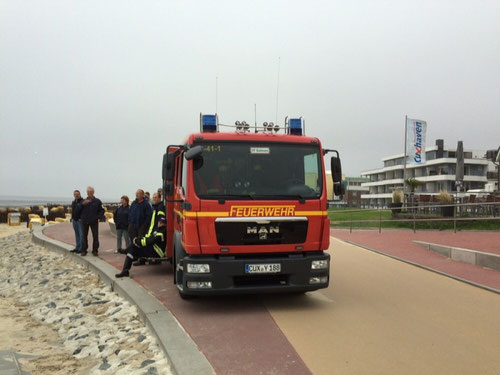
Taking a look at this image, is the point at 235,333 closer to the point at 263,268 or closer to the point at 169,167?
the point at 263,268

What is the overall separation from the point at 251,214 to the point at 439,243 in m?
9.94

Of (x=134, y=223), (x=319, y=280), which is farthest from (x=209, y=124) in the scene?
(x=134, y=223)

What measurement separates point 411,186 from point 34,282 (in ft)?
82.8

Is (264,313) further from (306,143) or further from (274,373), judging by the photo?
(306,143)

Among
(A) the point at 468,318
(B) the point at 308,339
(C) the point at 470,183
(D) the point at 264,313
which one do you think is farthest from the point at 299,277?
(C) the point at 470,183

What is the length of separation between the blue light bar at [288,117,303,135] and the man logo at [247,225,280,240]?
1866mm

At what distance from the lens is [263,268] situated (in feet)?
20.4

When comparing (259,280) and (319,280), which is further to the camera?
(319,280)

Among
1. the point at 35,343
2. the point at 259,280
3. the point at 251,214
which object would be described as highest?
the point at 251,214

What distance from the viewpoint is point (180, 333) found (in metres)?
5.27

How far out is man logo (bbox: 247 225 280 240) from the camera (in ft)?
20.4

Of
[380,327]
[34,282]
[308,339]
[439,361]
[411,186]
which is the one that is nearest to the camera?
[439,361]

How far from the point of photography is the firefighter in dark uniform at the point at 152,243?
8.84 m

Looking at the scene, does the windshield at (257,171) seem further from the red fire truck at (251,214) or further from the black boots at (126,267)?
the black boots at (126,267)
